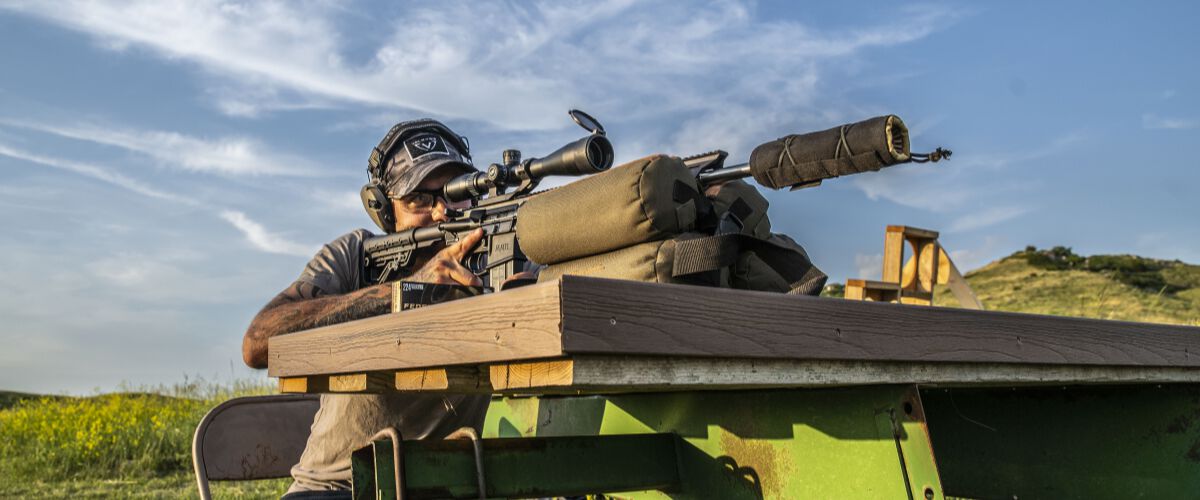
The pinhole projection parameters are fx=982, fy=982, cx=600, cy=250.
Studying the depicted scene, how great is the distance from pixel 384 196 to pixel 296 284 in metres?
0.58

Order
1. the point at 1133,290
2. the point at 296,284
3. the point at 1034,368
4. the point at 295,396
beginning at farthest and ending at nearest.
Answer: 1. the point at 1133,290
2. the point at 296,284
3. the point at 295,396
4. the point at 1034,368

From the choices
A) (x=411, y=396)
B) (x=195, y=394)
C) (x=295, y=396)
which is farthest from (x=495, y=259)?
(x=195, y=394)

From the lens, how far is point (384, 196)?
3.65 metres

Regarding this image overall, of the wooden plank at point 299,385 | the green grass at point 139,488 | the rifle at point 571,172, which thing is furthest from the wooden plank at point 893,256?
the wooden plank at point 299,385

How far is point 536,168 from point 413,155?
1081 millimetres

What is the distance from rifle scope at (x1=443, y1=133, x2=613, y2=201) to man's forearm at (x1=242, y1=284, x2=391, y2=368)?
0.38 metres

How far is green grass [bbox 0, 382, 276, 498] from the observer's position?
6.58m

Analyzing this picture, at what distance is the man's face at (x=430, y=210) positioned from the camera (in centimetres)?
345

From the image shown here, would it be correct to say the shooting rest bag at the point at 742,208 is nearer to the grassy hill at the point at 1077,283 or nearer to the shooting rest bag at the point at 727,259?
the shooting rest bag at the point at 727,259

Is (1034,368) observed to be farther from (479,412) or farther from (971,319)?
(479,412)

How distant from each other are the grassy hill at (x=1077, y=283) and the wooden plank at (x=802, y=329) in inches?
488

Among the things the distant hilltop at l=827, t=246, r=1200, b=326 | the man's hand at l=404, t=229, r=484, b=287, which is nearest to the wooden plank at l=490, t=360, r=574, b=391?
the man's hand at l=404, t=229, r=484, b=287

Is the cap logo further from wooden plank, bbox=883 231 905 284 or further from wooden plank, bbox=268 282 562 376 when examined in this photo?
wooden plank, bbox=883 231 905 284

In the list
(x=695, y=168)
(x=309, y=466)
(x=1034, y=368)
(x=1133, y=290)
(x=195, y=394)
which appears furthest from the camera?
(x=1133, y=290)
